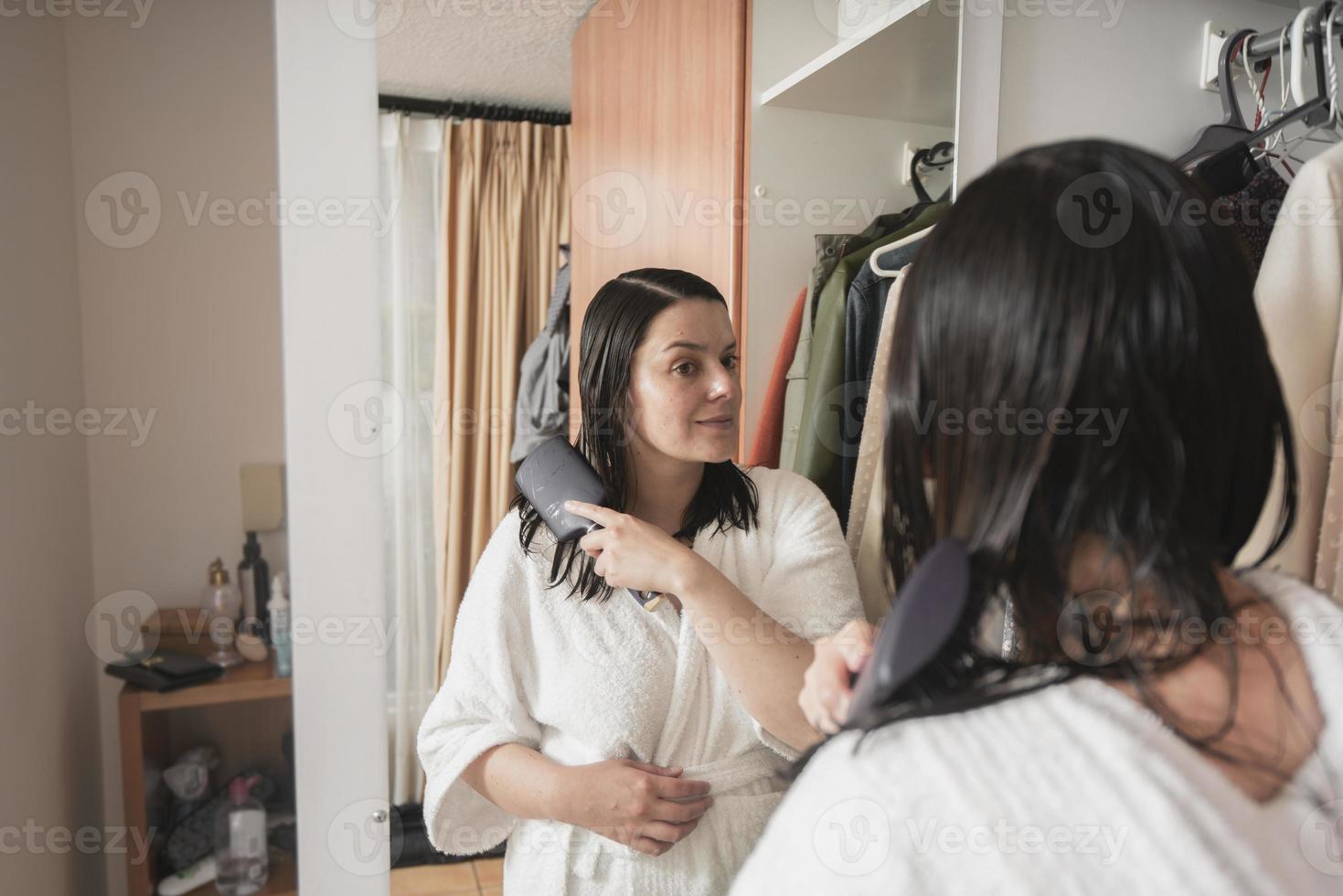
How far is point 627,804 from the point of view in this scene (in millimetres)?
709

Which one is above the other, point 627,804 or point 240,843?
point 627,804

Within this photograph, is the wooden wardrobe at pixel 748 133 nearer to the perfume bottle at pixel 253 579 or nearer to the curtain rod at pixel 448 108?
the curtain rod at pixel 448 108

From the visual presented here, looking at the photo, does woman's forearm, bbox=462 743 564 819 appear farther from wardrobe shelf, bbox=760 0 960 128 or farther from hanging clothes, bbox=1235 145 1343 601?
wardrobe shelf, bbox=760 0 960 128

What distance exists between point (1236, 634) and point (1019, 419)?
0.15 m

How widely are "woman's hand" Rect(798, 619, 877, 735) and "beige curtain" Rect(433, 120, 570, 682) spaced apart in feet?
2.08

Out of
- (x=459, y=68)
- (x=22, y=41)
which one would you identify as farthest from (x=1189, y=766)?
(x=22, y=41)

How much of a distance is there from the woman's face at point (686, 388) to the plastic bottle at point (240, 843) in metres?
0.82

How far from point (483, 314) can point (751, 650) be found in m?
0.57

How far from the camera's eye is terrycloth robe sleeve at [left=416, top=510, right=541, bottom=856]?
30.2 inches

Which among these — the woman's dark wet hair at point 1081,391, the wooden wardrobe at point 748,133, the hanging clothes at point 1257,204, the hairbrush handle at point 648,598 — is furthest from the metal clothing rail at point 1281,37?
the hairbrush handle at point 648,598

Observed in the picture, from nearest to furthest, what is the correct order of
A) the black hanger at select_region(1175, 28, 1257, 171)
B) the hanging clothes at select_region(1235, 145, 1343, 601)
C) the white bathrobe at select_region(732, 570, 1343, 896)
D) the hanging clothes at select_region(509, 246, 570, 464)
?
the white bathrobe at select_region(732, 570, 1343, 896) < the hanging clothes at select_region(1235, 145, 1343, 601) < the black hanger at select_region(1175, 28, 1257, 171) < the hanging clothes at select_region(509, 246, 570, 464)

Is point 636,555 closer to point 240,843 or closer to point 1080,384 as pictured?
point 1080,384

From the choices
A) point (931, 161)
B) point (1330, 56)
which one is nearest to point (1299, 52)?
point (1330, 56)

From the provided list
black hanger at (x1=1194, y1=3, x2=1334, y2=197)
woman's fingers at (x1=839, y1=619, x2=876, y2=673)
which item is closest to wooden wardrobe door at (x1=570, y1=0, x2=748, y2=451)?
black hanger at (x1=1194, y1=3, x2=1334, y2=197)
